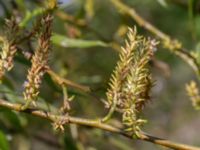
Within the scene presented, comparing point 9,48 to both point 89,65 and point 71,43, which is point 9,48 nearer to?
point 71,43

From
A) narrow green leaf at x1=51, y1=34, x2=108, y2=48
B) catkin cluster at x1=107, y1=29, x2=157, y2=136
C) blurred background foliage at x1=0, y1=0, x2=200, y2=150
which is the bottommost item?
catkin cluster at x1=107, y1=29, x2=157, y2=136

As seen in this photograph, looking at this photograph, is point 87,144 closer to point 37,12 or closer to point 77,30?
point 77,30

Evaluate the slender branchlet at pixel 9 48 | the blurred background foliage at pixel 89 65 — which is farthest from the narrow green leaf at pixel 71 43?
the slender branchlet at pixel 9 48

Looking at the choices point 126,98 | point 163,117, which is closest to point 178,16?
point 163,117

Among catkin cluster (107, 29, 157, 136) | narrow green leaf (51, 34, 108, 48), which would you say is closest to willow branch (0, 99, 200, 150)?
catkin cluster (107, 29, 157, 136)

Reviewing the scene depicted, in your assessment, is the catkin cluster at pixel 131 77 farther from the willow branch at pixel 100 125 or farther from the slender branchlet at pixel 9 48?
the slender branchlet at pixel 9 48

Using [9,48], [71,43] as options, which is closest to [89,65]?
[71,43]

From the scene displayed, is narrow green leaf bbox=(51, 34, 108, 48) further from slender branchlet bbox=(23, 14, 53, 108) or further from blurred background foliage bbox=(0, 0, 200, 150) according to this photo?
slender branchlet bbox=(23, 14, 53, 108)
